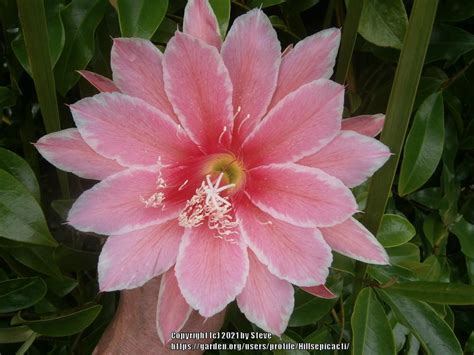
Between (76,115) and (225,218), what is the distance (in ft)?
0.45

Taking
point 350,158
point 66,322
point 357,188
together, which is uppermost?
point 350,158

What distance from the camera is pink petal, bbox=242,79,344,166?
38 centimetres

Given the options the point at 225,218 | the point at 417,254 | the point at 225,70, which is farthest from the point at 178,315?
the point at 417,254

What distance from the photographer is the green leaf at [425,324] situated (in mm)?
511

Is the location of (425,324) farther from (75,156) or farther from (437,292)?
(75,156)

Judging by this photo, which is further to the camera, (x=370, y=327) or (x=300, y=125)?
(x=370, y=327)

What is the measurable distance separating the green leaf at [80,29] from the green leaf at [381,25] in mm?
224

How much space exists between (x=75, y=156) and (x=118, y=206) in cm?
5

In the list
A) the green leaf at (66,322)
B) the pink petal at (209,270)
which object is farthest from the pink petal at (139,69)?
the green leaf at (66,322)

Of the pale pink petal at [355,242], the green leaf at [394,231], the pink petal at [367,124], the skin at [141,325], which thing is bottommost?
the skin at [141,325]

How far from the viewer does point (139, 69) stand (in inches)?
15.7

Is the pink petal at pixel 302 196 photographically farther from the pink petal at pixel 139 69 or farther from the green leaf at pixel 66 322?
the green leaf at pixel 66 322

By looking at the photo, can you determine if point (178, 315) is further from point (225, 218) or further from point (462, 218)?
point (462, 218)

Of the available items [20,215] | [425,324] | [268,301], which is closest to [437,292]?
[425,324]
